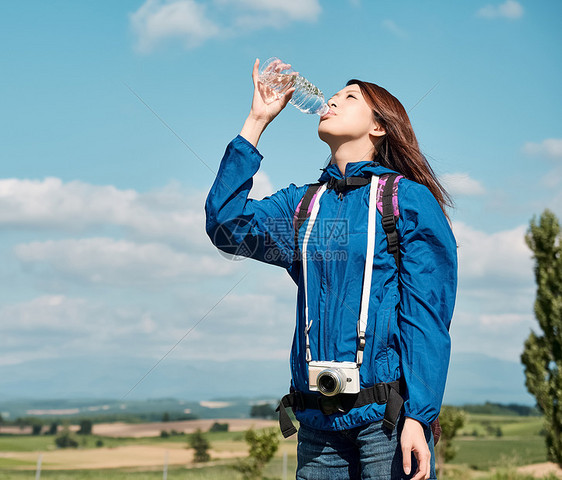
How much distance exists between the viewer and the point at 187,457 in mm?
18672

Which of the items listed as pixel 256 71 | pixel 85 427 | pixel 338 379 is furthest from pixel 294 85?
pixel 85 427

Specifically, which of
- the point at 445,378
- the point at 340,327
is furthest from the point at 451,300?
the point at 340,327

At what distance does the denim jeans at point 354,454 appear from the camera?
2.05 m

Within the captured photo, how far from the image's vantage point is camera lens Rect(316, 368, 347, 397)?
2.06m

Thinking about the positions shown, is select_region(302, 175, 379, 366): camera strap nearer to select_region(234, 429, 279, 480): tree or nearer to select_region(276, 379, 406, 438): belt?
select_region(276, 379, 406, 438): belt

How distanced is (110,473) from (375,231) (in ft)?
56.1

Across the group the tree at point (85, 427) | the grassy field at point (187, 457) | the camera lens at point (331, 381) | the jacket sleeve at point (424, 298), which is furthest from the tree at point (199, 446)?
the jacket sleeve at point (424, 298)

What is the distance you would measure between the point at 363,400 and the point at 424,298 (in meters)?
0.42

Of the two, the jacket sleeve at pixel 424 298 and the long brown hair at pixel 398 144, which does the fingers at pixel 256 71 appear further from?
the jacket sleeve at pixel 424 298

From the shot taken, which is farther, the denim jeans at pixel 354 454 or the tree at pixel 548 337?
the tree at pixel 548 337

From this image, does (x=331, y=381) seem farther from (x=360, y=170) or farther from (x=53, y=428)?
(x=53, y=428)

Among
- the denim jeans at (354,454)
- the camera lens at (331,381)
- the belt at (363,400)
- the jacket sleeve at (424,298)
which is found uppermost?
the jacket sleeve at (424,298)

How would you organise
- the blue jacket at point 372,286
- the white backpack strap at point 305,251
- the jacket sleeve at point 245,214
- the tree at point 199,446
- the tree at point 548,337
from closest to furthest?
1. the blue jacket at point 372,286
2. the white backpack strap at point 305,251
3. the jacket sleeve at point 245,214
4. the tree at point 548,337
5. the tree at point 199,446

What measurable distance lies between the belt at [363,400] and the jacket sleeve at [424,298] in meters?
0.05
